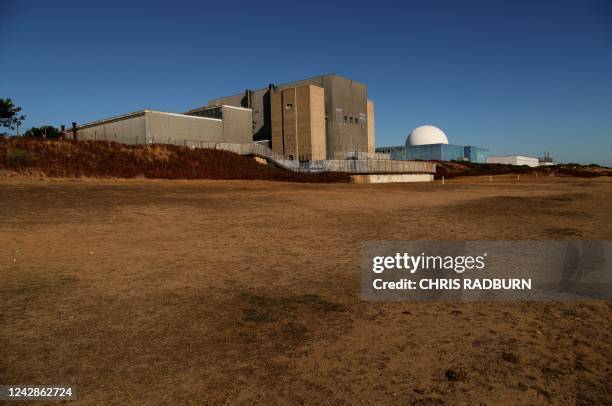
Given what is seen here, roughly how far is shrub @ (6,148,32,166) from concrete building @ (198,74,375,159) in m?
34.8

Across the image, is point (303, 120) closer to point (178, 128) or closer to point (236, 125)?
point (236, 125)

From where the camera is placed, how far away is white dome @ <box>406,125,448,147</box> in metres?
102

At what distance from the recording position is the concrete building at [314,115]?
56062mm

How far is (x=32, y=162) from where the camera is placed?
2478cm

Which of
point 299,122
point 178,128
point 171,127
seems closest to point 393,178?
point 299,122

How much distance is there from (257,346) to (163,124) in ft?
149

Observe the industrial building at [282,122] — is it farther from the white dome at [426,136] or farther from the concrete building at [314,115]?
the white dome at [426,136]

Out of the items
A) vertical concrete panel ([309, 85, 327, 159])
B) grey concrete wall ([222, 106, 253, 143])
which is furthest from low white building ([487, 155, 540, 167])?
grey concrete wall ([222, 106, 253, 143])

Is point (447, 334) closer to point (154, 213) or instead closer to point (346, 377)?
point (346, 377)

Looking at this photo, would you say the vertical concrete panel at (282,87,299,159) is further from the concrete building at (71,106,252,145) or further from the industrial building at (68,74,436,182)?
the concrete building at (71,106,252,145)

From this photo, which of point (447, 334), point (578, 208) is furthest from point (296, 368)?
point (578, 208)

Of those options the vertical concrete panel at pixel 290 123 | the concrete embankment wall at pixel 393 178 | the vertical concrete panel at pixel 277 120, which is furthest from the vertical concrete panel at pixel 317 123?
the concrete embankment wall at pixel 393 178

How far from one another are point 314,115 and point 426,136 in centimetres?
5794

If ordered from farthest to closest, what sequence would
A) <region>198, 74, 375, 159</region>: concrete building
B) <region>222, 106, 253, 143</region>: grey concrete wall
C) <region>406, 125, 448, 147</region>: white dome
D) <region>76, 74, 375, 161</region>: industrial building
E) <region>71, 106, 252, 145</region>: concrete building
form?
1. <region>406, 125, 448, 147</region>: white dome
2. <region>198, 74, 375, 159</region>: concrete building
3. <region>222, 106, 253, 143</region>: grey concrete wall
4. <region>76, 74, 375, 161</region>: industrial building
5. <region>71, 106, 252, 145</region>: concrete building
